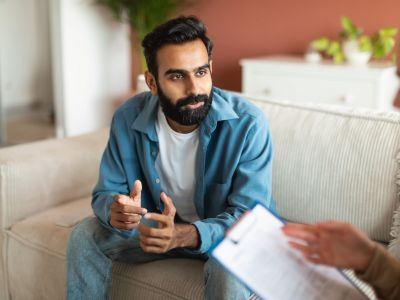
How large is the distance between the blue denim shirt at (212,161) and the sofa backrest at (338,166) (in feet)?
0.53

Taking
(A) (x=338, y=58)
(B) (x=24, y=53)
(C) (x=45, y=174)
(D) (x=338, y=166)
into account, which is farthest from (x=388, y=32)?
(B) (x=24, y=53)

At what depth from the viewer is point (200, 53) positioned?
4.99ft

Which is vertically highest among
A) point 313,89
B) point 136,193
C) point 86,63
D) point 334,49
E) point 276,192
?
point 334,49

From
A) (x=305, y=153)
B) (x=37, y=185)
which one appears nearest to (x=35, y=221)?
(x=37, y=185)

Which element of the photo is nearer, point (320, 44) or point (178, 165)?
point (178, 165)

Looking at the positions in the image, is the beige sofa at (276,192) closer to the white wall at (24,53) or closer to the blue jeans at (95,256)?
the blue jeans at (95,256)

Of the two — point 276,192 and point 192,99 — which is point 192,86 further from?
point 276,192

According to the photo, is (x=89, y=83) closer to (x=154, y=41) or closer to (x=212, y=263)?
(x=154, y=41)

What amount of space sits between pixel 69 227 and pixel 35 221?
139mm

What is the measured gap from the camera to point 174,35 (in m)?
1.51

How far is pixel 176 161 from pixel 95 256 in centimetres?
35

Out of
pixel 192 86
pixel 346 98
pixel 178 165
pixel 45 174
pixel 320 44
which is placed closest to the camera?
pixel 192 86

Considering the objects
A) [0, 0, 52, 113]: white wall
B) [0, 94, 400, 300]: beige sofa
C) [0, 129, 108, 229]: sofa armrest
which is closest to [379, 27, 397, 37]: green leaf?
[0, 94, 400, 300]: beige sofa

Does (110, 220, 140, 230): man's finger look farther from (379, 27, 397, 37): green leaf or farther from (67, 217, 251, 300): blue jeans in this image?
(379, 27, 397, 37): green leaf
